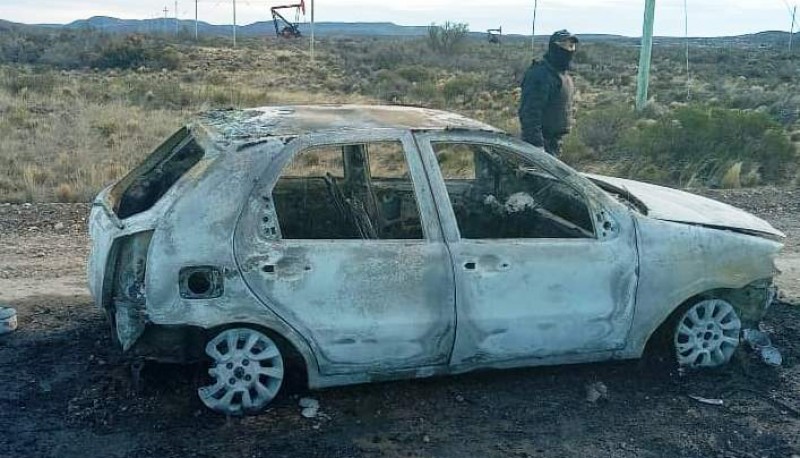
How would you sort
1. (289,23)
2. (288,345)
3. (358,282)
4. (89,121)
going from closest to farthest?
(358,282) < (288,345) < (89,121) < (289,23)

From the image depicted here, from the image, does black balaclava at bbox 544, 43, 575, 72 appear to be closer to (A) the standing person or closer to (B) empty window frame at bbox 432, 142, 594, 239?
(A) the standing person

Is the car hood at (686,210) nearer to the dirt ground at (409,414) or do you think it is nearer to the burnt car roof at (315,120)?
the dirt ground at (409,414)

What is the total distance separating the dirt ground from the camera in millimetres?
4156

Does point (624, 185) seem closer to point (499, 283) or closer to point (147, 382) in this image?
point (499, 283)

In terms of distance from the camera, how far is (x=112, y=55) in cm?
4112

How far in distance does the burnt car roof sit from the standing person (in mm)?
3100

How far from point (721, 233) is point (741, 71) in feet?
133

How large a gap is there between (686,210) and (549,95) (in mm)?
3485

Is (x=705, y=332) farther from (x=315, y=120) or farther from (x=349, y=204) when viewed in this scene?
(x=315, y=120)

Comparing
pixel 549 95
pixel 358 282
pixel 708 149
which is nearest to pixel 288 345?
pixel 358 282

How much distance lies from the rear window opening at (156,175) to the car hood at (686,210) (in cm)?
252

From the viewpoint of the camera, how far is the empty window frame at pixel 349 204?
4768 millimetres

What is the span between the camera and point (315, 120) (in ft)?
15.5

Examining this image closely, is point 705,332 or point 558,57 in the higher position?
point 558,57
